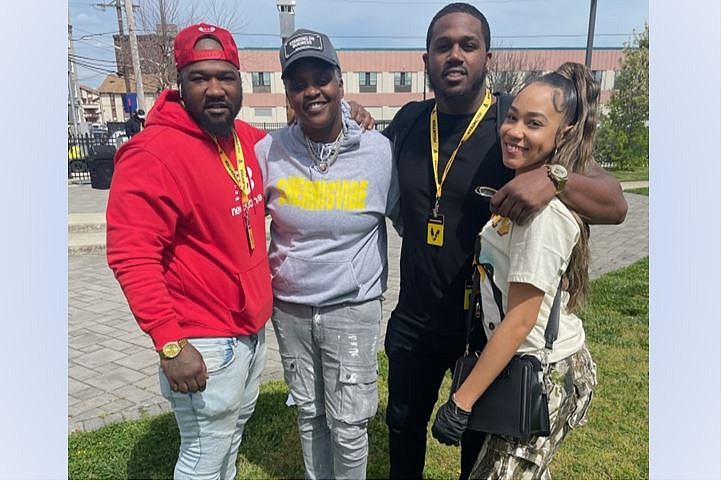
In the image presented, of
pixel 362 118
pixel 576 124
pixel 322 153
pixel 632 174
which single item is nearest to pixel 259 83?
pixel 632 174

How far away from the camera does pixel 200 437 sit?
2.14 m

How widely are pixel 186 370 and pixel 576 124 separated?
5.46ft

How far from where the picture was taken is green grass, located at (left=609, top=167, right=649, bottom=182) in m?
17.8

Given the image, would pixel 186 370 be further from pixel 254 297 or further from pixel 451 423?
pixel 451 423

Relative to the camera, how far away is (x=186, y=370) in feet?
6.29

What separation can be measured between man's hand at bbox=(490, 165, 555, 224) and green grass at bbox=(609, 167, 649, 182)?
17157 mm

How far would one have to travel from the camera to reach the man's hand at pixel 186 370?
6.27ft

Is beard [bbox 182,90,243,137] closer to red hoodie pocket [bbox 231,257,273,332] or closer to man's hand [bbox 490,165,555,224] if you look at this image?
red hoodie pocket [bbox 231,257,273,332]

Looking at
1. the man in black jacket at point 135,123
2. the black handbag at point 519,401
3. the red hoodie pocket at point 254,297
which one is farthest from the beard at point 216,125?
the man in black jacket at point 135,123

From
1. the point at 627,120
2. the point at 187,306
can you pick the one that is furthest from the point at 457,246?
the point at 627,120

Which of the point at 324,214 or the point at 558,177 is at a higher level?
the point at 558,177

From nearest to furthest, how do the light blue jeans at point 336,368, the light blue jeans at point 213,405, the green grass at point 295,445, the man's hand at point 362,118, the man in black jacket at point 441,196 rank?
the light blue jeans at point 213,405
the man in black jacket at point 441,196
the light blue jeans at point 336,368
the man's hand at point 362,118
the green grass at point 295,445

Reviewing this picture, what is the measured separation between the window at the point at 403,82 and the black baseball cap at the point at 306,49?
40594mm

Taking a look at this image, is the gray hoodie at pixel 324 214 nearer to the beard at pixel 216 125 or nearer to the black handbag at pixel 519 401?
the beard at pixel 216 125
